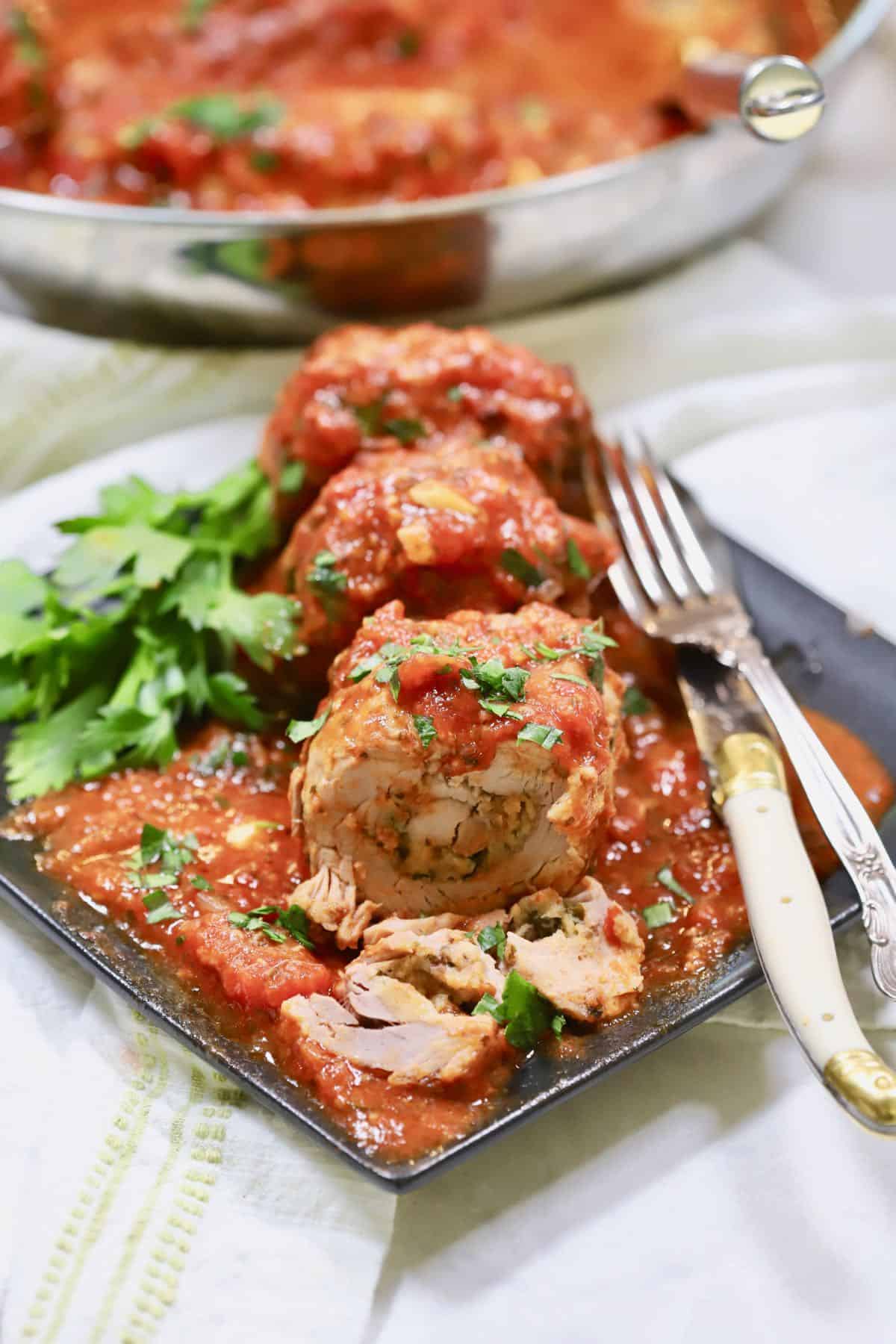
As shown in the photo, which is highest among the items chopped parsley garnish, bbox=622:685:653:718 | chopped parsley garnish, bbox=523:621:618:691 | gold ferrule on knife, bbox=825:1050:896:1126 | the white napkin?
chopped parsley garnish, bbox=523:621:618:691

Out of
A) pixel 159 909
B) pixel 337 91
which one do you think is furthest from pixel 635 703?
pixel 337 91

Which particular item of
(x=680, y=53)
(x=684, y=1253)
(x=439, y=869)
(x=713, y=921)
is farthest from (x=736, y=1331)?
(x=680, y=53)

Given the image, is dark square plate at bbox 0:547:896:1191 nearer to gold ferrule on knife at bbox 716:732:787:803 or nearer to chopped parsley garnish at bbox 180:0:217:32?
gold ferrule on knife at bbox 716:732:787:803

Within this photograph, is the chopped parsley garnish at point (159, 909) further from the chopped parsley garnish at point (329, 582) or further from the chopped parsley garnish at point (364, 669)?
the chopped parsley garnish at point (329, 582)

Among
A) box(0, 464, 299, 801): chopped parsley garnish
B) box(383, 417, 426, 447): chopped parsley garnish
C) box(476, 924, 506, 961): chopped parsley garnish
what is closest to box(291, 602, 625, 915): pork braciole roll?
box(476, 924, 506, 961): chopped parsley garnish

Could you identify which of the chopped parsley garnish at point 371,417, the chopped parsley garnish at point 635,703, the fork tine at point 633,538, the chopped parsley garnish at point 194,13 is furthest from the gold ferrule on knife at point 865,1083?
the chopped parsley garnish at point 194,13

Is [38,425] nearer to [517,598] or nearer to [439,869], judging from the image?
[517,598]
